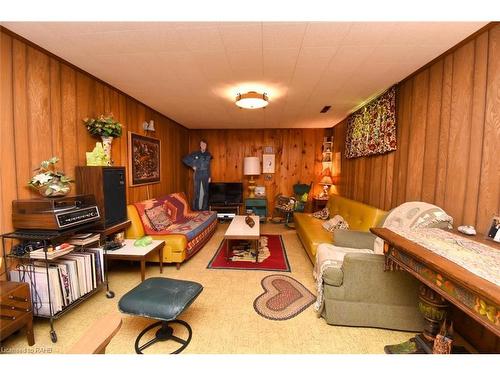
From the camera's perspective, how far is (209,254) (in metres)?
3.28

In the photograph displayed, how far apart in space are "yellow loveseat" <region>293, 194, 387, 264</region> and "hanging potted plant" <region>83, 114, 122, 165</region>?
2.67 meters

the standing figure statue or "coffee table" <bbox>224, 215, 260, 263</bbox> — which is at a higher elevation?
the standing figure statue

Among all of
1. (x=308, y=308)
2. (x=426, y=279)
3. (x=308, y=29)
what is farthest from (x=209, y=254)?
(x=308, y=29)

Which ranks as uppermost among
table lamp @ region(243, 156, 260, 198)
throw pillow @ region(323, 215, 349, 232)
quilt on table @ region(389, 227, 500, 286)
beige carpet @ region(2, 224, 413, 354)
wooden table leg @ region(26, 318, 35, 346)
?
table lamp @ region(243, 156, 260, 198)

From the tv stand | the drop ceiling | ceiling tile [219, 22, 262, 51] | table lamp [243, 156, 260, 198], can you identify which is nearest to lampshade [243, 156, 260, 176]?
table lamp [243, 156, 260, 198]

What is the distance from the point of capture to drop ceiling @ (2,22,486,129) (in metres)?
1.54

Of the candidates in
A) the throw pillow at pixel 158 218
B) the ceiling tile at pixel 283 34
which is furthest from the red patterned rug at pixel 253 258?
the ceiling tile at pixel 283 34

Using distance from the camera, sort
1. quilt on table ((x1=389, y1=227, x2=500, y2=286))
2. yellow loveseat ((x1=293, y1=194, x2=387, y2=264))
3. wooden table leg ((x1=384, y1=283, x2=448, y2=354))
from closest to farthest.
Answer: quilt on table ((x1=389, y1=227, x2=500, y2=286)), wooden table leg ((x1=384, y1=283, x2=448, y2=354)), yellow loveseat ((x1=293, y1=194, x2=387, y2=264))

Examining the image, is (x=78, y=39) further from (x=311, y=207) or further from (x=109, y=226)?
(x=311, y=207)

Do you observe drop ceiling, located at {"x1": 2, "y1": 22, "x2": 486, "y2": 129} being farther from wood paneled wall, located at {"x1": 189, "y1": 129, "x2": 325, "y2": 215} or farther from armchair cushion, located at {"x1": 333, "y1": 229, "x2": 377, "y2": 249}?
wood paneled wall, located at {"x1": 189, "y1": 129, "x2": 325, "y2": 215}

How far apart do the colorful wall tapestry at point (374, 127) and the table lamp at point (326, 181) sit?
99 centimetres

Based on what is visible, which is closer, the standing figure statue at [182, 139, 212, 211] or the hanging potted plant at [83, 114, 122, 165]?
the hanging potted plant at [83, 114, 122, 165]

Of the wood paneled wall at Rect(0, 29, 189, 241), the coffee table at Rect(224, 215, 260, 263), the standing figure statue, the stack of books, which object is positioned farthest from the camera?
the standing figure statue
